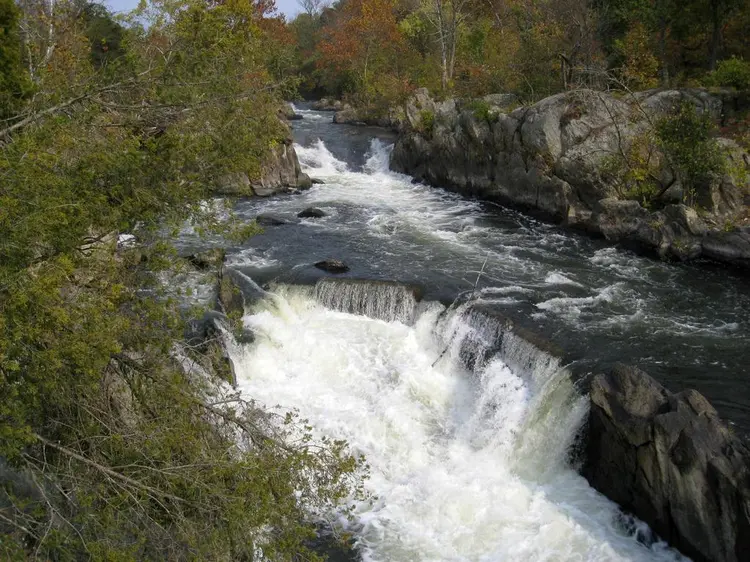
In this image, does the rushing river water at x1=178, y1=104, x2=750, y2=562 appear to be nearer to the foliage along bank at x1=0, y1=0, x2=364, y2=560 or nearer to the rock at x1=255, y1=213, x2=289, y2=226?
the rock at x1=255, y1=213, x2=289, y2=226

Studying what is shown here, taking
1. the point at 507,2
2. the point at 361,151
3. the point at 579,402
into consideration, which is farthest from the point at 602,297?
the point at 507,2

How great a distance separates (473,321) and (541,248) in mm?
6801

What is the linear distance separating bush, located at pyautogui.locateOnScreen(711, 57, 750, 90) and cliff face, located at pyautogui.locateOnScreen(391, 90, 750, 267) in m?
0.95

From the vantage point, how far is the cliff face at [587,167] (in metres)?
20.6

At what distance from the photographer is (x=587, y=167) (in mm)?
23969

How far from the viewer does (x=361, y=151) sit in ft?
123

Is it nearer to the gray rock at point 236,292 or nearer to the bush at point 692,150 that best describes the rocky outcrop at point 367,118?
the bush at point 692,150

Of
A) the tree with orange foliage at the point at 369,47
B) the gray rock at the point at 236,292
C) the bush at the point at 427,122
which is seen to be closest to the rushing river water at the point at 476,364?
the gray rock at the point at 236,292

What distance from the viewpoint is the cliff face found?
20641mm

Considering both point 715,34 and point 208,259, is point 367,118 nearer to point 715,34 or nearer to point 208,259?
point 715,34

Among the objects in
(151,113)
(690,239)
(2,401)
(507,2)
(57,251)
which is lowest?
(690,239)

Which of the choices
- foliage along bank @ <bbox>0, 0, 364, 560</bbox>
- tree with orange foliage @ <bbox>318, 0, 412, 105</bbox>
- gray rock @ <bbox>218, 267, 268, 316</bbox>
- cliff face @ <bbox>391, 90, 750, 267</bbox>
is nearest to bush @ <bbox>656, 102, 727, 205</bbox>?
cliff face @ <bbox>391, 90, 750, 267</bbox>

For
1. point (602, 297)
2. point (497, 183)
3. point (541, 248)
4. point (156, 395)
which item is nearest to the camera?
point (156, 395)

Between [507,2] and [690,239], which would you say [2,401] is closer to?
[690,239]
